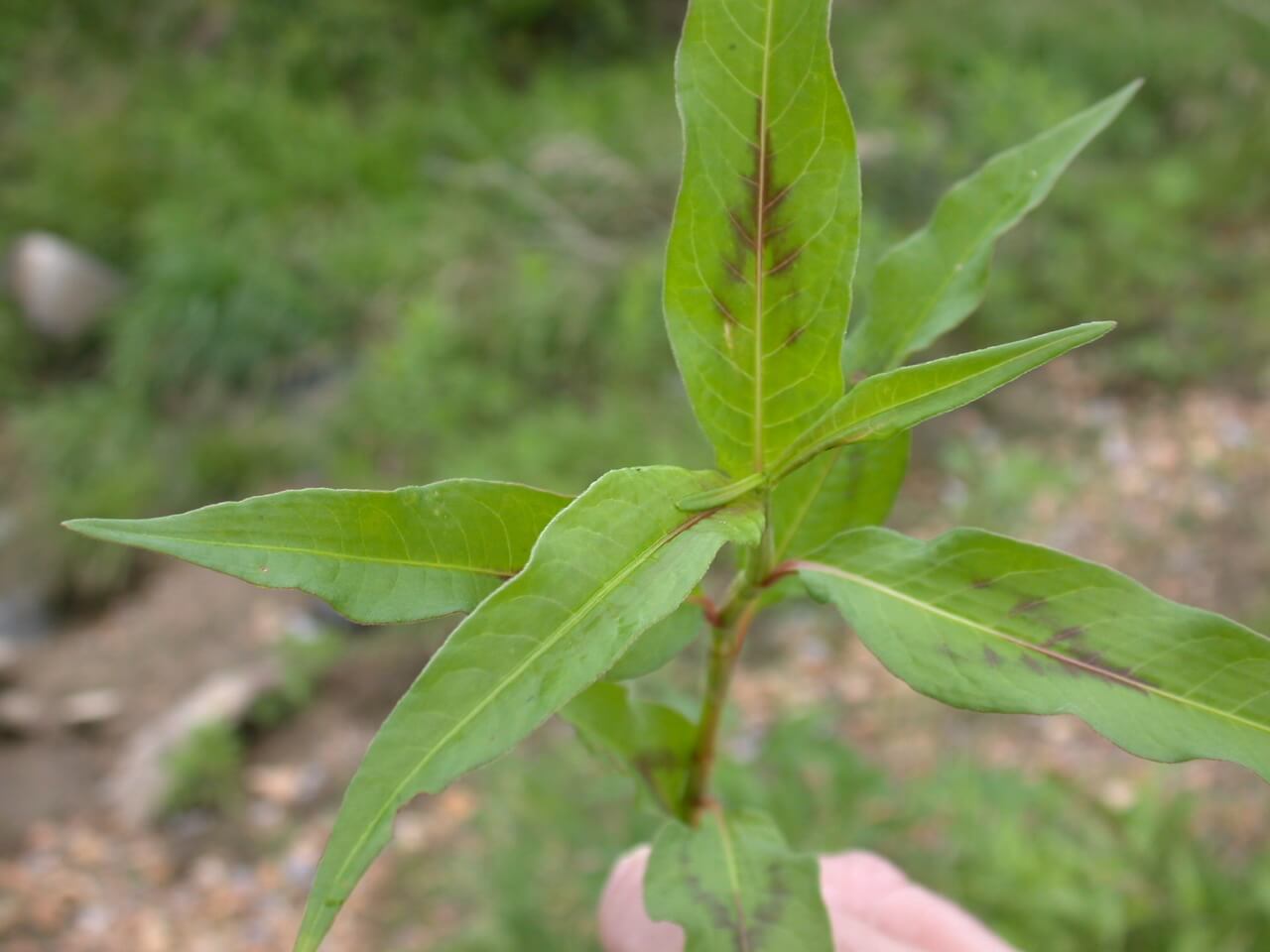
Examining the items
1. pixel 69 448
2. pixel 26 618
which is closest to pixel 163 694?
pixel 26 618

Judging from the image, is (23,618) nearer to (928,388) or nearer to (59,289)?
(59,289)

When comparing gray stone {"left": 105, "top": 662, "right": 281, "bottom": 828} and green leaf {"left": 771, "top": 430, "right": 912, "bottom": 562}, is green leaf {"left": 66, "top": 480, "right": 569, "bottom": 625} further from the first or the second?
gray stone {"left": 105, "top": 662, "right": 281, "bottom": 828}

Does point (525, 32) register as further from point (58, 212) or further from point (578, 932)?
point (578, 932)

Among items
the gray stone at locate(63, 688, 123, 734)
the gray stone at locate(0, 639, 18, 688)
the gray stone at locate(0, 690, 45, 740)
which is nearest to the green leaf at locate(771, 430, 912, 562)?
the gray stone at locate(63, 688, 123, 734)

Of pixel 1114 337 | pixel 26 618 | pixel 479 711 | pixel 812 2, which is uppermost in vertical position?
pixel 812 2

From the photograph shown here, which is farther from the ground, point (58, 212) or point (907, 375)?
point (907, 375)

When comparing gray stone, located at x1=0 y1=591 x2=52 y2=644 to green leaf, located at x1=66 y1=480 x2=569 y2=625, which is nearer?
green leaf, located at x1=66 y1=480 x2=569 y2=625

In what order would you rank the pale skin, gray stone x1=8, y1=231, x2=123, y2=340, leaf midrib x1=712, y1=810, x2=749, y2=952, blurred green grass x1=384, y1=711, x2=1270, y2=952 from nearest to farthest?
leaf midrib x1=712, y1=810, x2=749, y2=952 → the pale skin → blurred green grass x1=384, y1=711, x2=1270, y2=952 → gray stone x1=8, y1=231, x2=123, y2=340
